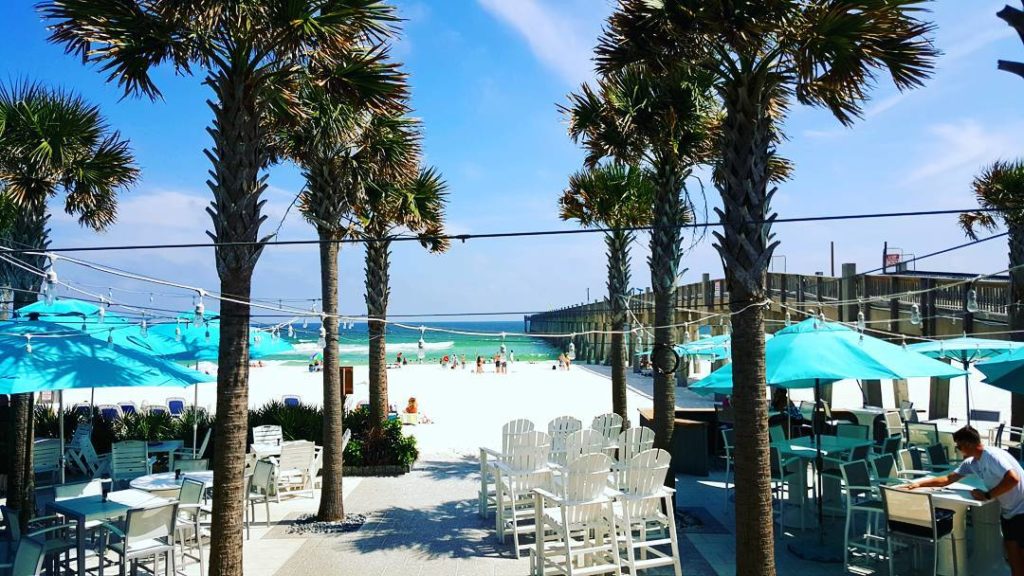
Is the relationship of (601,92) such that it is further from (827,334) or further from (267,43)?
(267,43)

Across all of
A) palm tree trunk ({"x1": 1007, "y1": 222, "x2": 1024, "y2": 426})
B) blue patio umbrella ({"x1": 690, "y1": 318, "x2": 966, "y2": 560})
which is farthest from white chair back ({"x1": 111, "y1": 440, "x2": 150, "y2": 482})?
palm tree trunk ({"x1": 1007, "y1": 222, "x2": 1024, "y2": 426})

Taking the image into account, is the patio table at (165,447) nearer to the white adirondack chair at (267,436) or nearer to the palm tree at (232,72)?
the white adirondack chair at (267,436)

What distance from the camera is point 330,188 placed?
1039 centimetres

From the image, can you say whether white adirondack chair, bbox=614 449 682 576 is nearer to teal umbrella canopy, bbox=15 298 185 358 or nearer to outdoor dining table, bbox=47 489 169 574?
outdoor dining table, bbox=47 489 169 574

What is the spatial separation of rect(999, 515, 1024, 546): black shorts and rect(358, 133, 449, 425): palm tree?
28.3 ft

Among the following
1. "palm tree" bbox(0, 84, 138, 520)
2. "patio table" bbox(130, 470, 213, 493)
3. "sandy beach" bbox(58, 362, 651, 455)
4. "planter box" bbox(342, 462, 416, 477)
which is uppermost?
"palm tree" bbox(0, 84, 138, 520)

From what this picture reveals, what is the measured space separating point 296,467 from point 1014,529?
351 inches

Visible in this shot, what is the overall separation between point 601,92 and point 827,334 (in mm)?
4728

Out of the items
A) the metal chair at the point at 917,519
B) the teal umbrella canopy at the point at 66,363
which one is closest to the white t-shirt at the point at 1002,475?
the metal chair at the point at 917,519

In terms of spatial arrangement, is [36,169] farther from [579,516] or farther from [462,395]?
[462,395]

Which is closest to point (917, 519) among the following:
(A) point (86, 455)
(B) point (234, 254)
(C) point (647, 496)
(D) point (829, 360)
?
(D) point (829, 360)

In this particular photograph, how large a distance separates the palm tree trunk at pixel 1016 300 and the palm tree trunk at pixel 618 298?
25.4ft

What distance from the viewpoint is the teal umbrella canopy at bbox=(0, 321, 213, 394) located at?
672 cm

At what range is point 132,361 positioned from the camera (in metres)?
7.65
